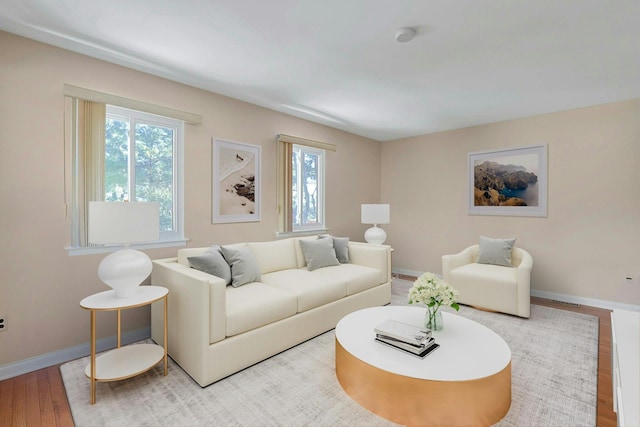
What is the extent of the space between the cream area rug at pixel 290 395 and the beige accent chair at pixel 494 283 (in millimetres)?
699

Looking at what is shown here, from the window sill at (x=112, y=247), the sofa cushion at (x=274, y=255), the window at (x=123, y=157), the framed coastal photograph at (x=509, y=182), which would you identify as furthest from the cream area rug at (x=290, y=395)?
the framed coastal photograph at (x=509, y=182)

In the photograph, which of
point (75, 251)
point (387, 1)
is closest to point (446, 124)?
point (387, 1)

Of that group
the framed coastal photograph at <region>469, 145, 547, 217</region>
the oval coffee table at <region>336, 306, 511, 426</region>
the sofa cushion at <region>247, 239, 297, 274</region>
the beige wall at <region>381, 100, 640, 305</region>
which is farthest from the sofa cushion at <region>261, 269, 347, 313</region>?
the framed coastal photograph at <region>469, 145, 547, 217</region>

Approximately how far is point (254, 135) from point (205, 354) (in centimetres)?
269

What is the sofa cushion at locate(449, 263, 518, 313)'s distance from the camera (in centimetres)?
347

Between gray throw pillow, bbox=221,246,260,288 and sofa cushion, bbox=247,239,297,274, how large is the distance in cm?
34

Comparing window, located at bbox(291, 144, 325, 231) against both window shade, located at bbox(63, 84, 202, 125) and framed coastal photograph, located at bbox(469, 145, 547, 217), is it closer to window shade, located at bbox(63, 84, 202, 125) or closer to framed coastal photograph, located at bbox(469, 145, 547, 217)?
window shade, located at bbox(63, 84, 202, 125)

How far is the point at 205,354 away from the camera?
2.11 m

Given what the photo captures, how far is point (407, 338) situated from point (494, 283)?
2193 millimetres

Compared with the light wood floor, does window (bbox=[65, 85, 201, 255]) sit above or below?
above

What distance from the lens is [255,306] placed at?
244cm

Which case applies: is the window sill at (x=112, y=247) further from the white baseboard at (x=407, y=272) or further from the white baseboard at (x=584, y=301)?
the white baseboard at (x=584, y=301)

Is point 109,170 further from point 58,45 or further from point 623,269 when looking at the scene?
point 623,269

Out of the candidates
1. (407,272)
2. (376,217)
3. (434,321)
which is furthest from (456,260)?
(434,321)
